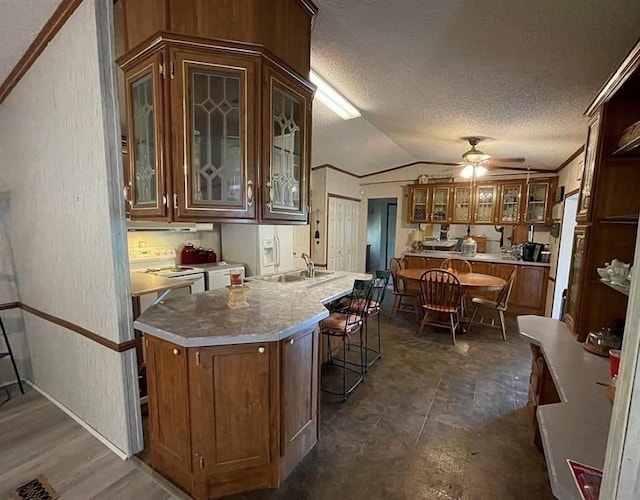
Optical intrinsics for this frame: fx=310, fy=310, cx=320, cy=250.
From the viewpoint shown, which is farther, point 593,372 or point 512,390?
point 512,390

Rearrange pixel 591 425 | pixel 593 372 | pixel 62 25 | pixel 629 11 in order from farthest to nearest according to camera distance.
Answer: pixel 62 25 → pixel 593 372 → pixel 629 11 → pixel 591 425

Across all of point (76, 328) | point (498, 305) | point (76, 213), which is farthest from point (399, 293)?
point (76, 213)

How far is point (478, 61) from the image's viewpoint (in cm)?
200

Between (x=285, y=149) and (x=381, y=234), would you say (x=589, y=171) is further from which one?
(x=381, y=234)

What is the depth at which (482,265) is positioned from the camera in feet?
17.6

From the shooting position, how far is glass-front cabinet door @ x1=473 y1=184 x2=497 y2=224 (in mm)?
5484

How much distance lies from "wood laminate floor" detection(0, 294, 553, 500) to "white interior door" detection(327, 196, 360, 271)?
340 cm

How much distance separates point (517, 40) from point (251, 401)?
95.1 inches

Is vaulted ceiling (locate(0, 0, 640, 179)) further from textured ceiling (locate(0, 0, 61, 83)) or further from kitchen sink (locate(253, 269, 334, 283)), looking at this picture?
kitchen sink (locate(253, 269, 334, 283))

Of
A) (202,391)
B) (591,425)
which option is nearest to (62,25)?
(202,391)

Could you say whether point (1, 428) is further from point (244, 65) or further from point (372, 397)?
point (244, 65)

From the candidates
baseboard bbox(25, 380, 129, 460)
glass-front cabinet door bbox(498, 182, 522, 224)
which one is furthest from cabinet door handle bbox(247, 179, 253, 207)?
glass-front cabinet door bbox(498, 182, 522, 224)

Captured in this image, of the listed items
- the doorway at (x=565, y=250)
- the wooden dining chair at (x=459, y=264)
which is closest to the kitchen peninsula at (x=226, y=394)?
the doorway at (x=565, y=250)

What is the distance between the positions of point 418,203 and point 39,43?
18.7ft
